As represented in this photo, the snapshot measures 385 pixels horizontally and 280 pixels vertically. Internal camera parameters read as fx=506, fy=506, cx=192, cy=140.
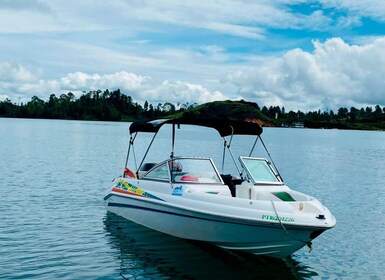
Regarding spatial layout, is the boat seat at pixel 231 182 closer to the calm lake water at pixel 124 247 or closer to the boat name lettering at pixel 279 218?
the calm lake water at pixel 124 247

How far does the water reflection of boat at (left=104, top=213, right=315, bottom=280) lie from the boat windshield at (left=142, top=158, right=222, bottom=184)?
1.86 metres

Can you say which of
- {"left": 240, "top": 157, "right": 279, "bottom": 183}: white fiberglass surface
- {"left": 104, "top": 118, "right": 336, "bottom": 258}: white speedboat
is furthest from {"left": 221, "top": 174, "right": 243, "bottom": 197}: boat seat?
{"left": 240, "top": 157, "right": 279, "bottom": 183}: white fiberglass surface

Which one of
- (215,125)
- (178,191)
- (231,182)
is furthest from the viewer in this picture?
(215,125)

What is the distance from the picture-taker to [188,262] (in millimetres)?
14062

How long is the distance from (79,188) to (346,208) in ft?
44.0

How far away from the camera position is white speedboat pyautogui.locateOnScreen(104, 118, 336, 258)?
42.5 ft

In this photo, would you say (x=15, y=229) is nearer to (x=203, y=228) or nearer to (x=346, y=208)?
(x=203, y=228)

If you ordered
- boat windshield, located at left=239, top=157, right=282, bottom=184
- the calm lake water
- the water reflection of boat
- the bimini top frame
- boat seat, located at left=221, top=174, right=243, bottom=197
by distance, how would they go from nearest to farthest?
1. the water reflection of boat
2. the calm lake water
3. boat windshield, located at left=239, top=157, right=282, bottom=184
4. boat seat, located at left=221, top=174, right=243, bottom=197
5. the bimini top frame

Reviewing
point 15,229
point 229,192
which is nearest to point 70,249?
point 15,229

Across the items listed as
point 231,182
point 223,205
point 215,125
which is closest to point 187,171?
point 231,182

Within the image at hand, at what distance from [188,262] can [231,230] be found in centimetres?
160

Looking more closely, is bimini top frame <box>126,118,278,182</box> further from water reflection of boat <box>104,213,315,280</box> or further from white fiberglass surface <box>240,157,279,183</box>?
water reflection of boat <box>104,213,315,280</box>

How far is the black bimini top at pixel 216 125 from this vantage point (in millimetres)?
17627

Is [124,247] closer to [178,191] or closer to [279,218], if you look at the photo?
[178,191]
